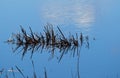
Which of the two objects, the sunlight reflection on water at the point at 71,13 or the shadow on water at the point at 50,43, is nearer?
the shadow on water at the point at 50,43

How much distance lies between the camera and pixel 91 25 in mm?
3799

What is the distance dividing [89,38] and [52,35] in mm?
528

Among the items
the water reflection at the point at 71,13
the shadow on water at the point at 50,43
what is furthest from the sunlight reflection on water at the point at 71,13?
the shadow on water at the point at 50,43

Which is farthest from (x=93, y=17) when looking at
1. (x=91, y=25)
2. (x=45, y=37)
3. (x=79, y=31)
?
(x=45, y=37)

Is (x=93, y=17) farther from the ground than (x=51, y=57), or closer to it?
farther from the ground

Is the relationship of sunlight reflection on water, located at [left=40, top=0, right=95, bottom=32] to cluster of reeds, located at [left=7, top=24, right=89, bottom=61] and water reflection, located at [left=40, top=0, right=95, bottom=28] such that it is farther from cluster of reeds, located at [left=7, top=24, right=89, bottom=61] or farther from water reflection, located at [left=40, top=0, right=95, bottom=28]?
cluster of reeds, located at [left=7, top=24, right=89, bottom=61]

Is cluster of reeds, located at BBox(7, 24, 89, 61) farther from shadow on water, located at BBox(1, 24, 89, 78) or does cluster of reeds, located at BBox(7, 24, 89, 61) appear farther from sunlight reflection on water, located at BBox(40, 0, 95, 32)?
sunlight reflection on water, located at BBox(40, 0, 95, 32)

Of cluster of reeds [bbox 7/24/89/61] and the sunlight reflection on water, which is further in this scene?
the sunlight reflection on water

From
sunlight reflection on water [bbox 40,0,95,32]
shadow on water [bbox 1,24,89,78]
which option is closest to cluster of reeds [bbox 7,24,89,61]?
shadow on water [bbox 1,24,89,78]

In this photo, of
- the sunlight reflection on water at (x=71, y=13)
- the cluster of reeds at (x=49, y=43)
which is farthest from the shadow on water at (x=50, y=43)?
the sunlight reflection on water at (x=71, y=13)

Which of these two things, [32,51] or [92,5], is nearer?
[32,51]

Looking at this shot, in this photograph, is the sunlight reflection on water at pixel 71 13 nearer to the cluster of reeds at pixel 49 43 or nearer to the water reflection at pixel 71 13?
the water reflection at pixel 71 13

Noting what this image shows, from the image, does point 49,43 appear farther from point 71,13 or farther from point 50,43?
point 71,13

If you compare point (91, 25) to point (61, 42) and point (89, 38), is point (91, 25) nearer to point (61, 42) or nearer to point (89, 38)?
point (89, 38)
